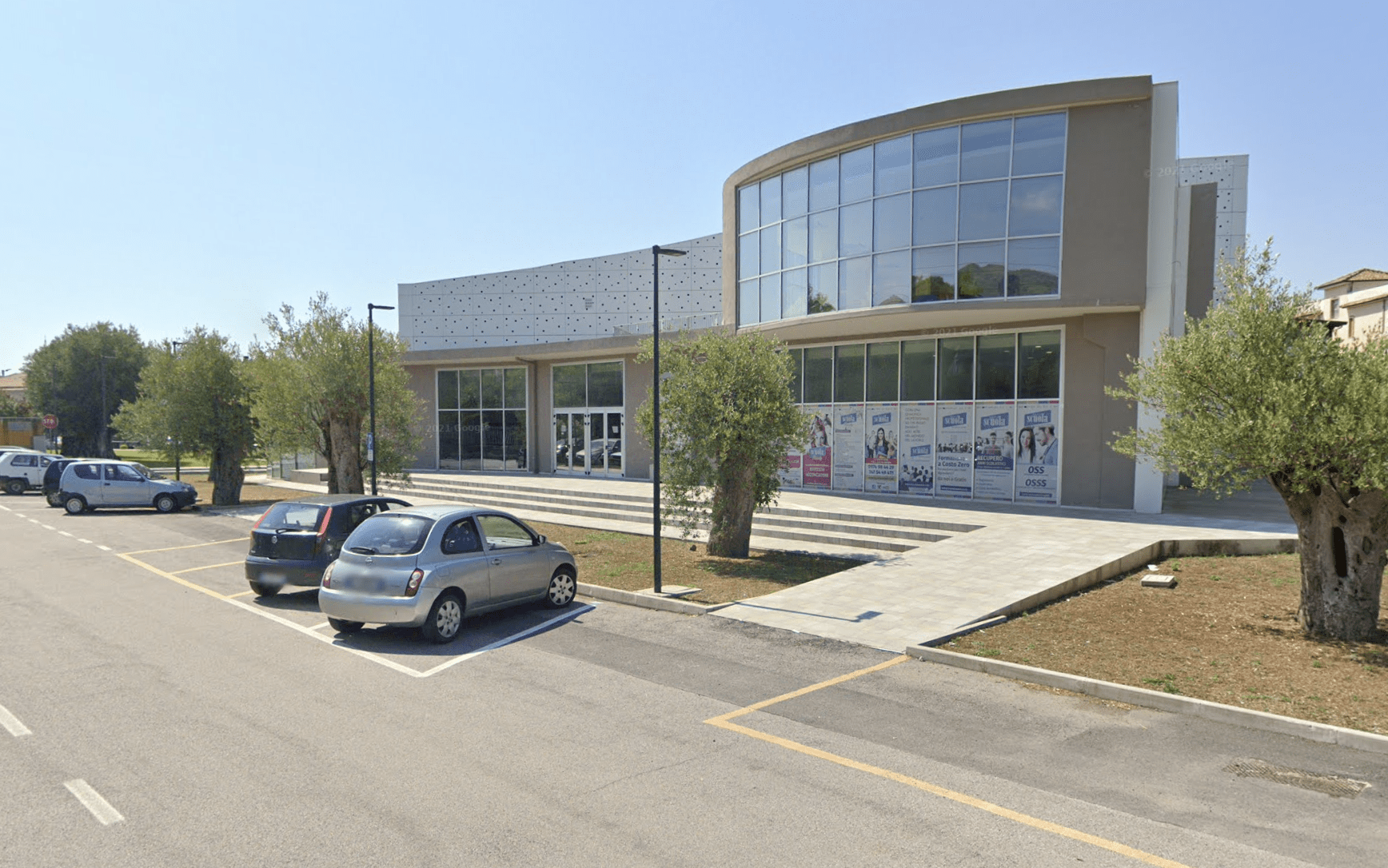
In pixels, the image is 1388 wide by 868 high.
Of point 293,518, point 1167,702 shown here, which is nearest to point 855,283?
point 293,518

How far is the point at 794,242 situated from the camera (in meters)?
22.9

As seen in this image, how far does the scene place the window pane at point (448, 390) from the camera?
34.7 metres

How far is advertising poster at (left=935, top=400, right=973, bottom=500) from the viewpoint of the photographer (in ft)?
69.3

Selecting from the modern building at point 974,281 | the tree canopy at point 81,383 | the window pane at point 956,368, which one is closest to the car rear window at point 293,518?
the modern building at point 974,281

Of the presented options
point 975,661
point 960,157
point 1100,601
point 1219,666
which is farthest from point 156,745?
point 960,157

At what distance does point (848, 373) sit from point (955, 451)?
387cm

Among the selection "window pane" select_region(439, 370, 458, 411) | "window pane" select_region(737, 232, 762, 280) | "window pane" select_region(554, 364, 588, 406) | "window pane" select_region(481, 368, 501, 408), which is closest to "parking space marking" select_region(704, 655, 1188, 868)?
"window pane" select_region(737, 232, 762, 280)

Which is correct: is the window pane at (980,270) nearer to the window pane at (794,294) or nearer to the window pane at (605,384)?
the window pane at (794,294)

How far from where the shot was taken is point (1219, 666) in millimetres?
8219

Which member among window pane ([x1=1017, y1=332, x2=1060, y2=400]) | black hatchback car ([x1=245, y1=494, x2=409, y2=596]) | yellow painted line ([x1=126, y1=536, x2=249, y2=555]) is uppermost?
window pane ([x1=1017, y1=332, x2=1060, y2=400])

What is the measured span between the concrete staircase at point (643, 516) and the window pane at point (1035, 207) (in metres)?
7.34

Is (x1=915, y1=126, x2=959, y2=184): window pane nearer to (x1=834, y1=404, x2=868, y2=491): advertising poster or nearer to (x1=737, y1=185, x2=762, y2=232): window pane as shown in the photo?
(x1=737, y1=185, x2=762, y2=232): window pane

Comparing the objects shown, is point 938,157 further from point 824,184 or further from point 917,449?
point 917,449

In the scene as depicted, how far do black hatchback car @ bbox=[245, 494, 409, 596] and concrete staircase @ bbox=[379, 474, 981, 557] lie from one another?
8.18m
